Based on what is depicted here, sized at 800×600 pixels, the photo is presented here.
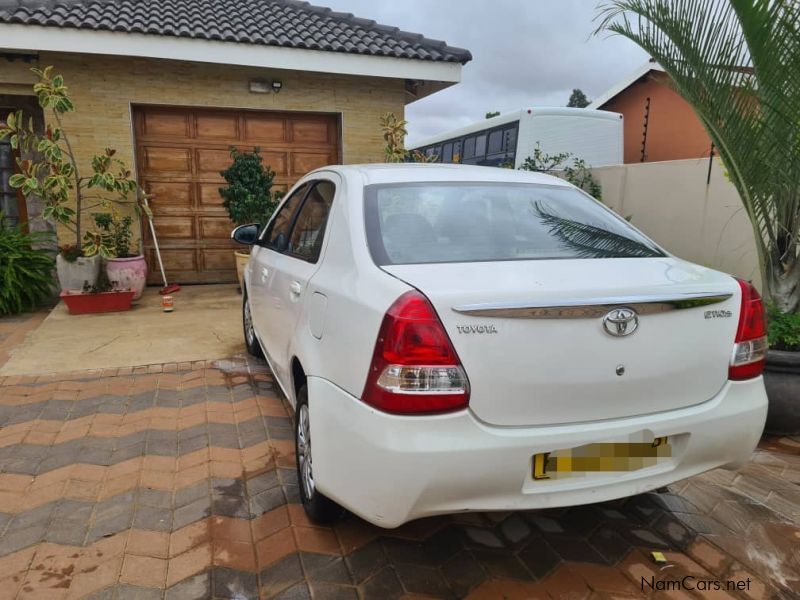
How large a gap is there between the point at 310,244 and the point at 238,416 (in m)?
1.41

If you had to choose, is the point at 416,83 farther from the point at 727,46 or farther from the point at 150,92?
the point at 727,46

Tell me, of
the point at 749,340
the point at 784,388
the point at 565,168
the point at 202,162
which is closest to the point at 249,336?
the point at 749,340

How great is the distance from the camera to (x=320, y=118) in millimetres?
8422

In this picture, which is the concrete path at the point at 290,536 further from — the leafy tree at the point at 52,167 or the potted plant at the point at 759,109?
the leafy tree at the point at 52,167

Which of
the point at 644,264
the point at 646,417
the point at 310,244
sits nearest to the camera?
the point at 646,417

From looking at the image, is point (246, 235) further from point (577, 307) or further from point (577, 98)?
point (577, 98)

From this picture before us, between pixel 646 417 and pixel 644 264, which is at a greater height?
pixel 644 264

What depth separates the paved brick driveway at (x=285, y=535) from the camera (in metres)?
2.15

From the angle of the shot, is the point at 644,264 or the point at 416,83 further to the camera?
the point at 416,83

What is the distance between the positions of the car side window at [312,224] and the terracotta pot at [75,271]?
13.6 ft

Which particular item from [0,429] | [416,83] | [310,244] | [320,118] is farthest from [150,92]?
[310,244]

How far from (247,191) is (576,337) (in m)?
6.10

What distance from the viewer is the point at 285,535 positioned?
7.98ft

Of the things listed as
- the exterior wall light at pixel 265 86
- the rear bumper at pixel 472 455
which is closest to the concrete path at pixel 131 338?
the exterior wall light at pixel 265 86
